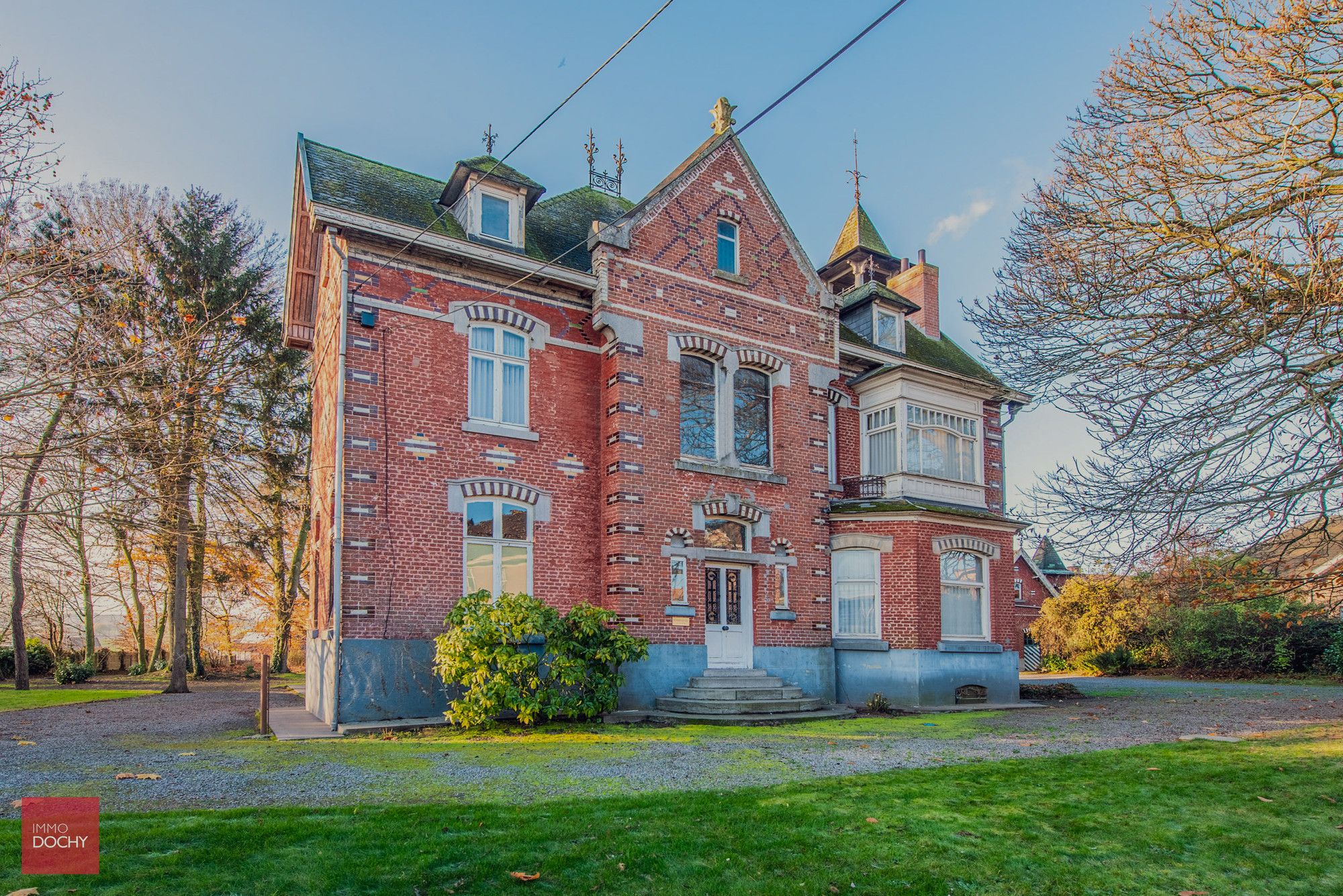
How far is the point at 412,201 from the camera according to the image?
16.6 metres

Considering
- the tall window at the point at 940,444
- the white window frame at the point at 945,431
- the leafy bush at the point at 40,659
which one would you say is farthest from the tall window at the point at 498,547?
the leafy bush at the point at 40,659

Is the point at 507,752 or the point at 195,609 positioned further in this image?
the point at 195,609

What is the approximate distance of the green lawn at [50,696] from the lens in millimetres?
18453

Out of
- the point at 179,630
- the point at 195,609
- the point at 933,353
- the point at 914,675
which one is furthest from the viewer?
the point at 195,609

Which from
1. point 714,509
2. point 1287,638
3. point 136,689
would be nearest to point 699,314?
point 714,509

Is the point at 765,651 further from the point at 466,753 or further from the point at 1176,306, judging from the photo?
the point at 1176,306

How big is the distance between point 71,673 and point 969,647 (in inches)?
1095

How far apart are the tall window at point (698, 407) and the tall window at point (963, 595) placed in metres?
6.10

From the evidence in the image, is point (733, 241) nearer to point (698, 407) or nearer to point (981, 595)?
point (698, 407)

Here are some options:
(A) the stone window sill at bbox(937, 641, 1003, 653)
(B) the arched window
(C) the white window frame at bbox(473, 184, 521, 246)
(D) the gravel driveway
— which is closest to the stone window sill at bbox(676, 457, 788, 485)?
(B) the arched window

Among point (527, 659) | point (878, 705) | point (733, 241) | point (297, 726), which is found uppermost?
point (733, 241)

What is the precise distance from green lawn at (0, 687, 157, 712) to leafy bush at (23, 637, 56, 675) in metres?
7.72

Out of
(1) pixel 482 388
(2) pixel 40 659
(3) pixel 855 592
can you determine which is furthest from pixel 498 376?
(2) pixel 40 659

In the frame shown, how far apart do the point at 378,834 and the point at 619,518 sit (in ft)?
32.2
